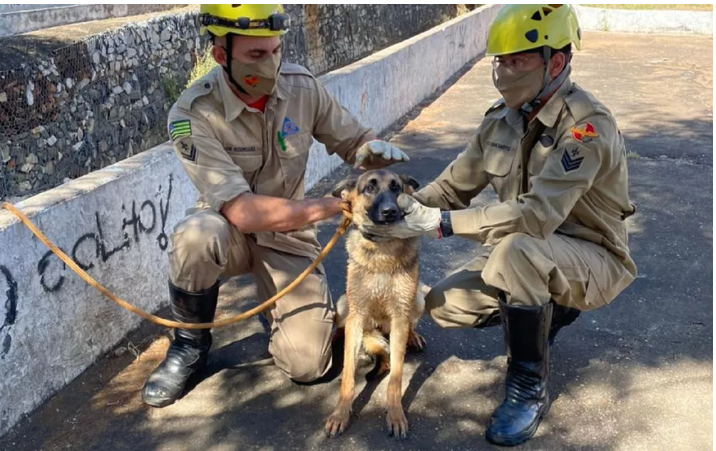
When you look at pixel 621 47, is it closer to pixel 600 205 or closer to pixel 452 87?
pixel 452 87

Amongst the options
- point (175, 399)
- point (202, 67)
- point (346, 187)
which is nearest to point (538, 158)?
point (346, 187)

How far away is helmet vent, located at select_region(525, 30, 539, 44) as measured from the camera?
3184 mm

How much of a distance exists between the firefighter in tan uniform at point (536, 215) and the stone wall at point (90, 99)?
5.26 meters

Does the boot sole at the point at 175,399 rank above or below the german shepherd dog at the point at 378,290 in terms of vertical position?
below

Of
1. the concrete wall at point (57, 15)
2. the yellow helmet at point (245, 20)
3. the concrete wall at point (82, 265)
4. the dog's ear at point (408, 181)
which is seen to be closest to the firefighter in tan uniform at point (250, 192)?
the yellow helmet at point (245, 20)

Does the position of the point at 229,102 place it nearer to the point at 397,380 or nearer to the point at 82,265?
the point at 82,265

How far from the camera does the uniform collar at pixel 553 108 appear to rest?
3.24 meters


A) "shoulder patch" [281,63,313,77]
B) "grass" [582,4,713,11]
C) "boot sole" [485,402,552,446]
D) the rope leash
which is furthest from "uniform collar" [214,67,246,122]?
"grass" [582,4,713,11]

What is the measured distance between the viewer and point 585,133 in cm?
310

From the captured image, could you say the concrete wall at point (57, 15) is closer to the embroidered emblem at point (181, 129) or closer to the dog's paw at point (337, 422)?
the embroidered emblem at point (181, 129)

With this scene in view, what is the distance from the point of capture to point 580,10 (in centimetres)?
2155

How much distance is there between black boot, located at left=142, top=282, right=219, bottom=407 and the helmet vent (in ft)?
6.55

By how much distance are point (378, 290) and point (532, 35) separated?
1423 mm

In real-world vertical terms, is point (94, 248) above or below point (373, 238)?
below
